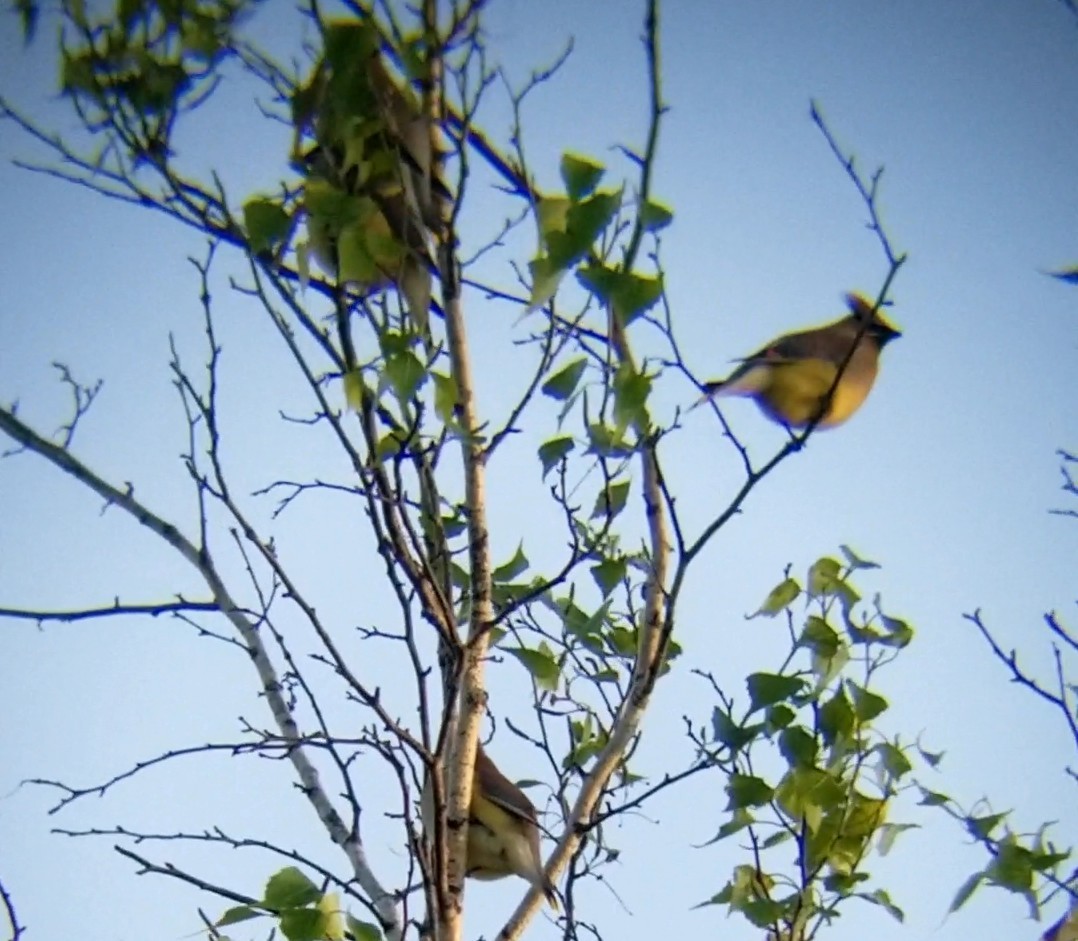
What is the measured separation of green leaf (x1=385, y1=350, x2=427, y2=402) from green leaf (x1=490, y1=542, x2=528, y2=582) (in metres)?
0.76

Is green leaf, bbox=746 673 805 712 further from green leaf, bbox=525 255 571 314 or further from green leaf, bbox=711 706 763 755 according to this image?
green leaf, bbox=525 255 571 314

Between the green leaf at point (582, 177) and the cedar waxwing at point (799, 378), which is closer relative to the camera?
the green leaf at point (582, 177)

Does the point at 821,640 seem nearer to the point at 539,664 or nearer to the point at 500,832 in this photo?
the point at 539,664

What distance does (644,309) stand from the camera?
2463 millimetres

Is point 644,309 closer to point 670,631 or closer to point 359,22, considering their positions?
point 670,631

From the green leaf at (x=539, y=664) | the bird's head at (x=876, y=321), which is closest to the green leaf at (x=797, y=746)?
the green leaf at (x=539, y=664)

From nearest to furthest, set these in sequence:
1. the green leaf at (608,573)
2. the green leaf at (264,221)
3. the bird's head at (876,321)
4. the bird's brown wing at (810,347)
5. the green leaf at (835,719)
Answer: the green leaf at (264,221), the green leaf at (835,719), the green leaf at (608,573), the bird's brown wing at (810,347), the bird's head at (876,321)

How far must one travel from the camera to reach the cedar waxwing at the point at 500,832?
417 centimetres

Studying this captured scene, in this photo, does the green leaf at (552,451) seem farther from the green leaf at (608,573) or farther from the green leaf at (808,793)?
the green leaf at (808,793)

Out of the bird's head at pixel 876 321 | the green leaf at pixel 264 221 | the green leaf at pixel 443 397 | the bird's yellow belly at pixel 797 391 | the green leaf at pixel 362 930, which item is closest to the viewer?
the green leaf at pixel 362 930

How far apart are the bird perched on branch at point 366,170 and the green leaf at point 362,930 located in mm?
1152

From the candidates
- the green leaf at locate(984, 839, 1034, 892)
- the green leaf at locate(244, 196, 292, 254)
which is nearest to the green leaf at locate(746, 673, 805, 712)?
the green leaf at locate(984, 839, 1034, 892)

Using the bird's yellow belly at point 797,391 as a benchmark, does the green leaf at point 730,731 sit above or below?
below

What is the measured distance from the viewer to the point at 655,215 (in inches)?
101
